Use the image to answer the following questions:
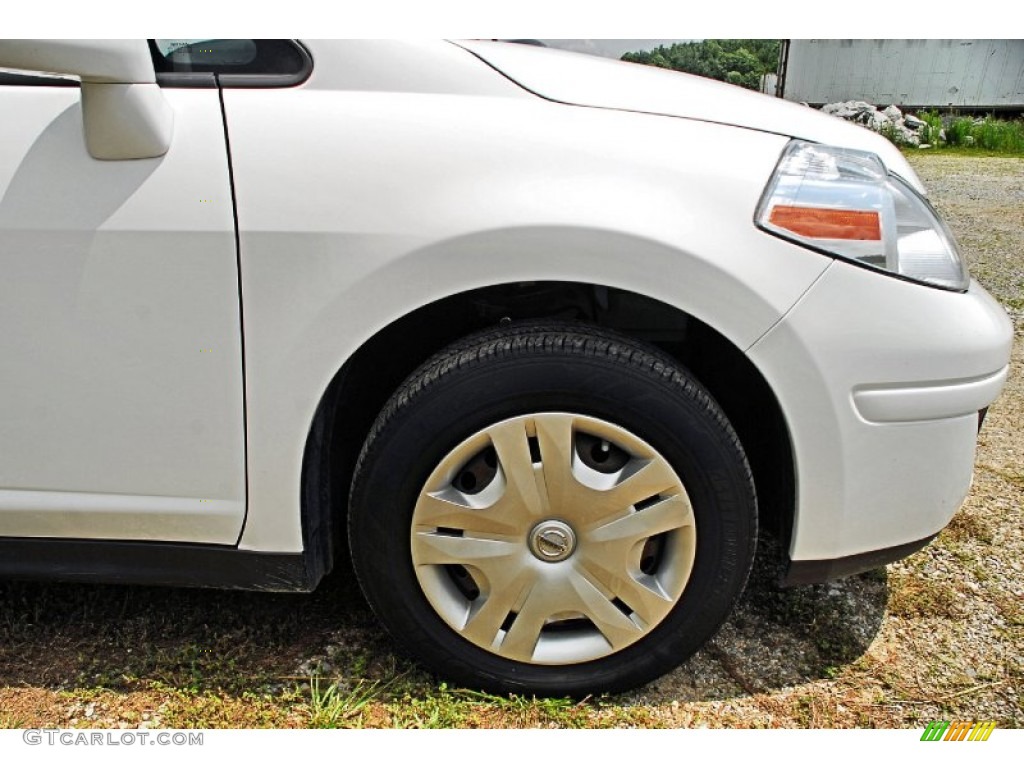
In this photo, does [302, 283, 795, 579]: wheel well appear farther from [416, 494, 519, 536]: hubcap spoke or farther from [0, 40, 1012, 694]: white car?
[416, 494, 519, 536]: hubcap spoke

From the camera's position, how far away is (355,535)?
160 cm

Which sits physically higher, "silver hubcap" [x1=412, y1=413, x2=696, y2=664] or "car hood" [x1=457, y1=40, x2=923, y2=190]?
"car hood" [x1=457, y1=40, x2=923, y2=190]

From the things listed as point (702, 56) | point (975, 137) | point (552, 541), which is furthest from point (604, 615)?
point (975, 137)

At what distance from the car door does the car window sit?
5cm

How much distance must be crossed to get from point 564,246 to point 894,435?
709mm

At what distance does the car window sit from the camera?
4.83ft

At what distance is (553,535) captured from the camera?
1.53 meters

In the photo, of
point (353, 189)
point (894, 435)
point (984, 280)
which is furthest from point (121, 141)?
point (984, 280)

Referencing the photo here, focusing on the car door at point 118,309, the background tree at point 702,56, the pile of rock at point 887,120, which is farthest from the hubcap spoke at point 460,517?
the pile of rock at point 887,120

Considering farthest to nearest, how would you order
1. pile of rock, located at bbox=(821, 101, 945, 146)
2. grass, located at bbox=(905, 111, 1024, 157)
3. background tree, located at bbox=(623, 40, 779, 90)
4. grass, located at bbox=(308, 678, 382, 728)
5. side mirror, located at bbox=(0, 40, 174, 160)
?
pile of rock, located at bbox=(821, 101, 945, 146), grass, located at bbox=(905, 111, 1024, 157), background tree, located at bbox=(623, 40, 779, 90), grass, located at bbox=(308, 678, 382, 728), side mirror, located at bbox=(0, 40, 174, 160)

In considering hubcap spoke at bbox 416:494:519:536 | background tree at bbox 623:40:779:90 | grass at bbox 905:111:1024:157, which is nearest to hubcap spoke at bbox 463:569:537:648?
hubcap spoke at bbox 416:494:519:536

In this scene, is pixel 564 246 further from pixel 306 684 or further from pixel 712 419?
pixel 306 684

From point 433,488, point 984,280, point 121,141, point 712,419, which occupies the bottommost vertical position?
point 984,280

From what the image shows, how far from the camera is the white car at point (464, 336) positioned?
1408 mm
